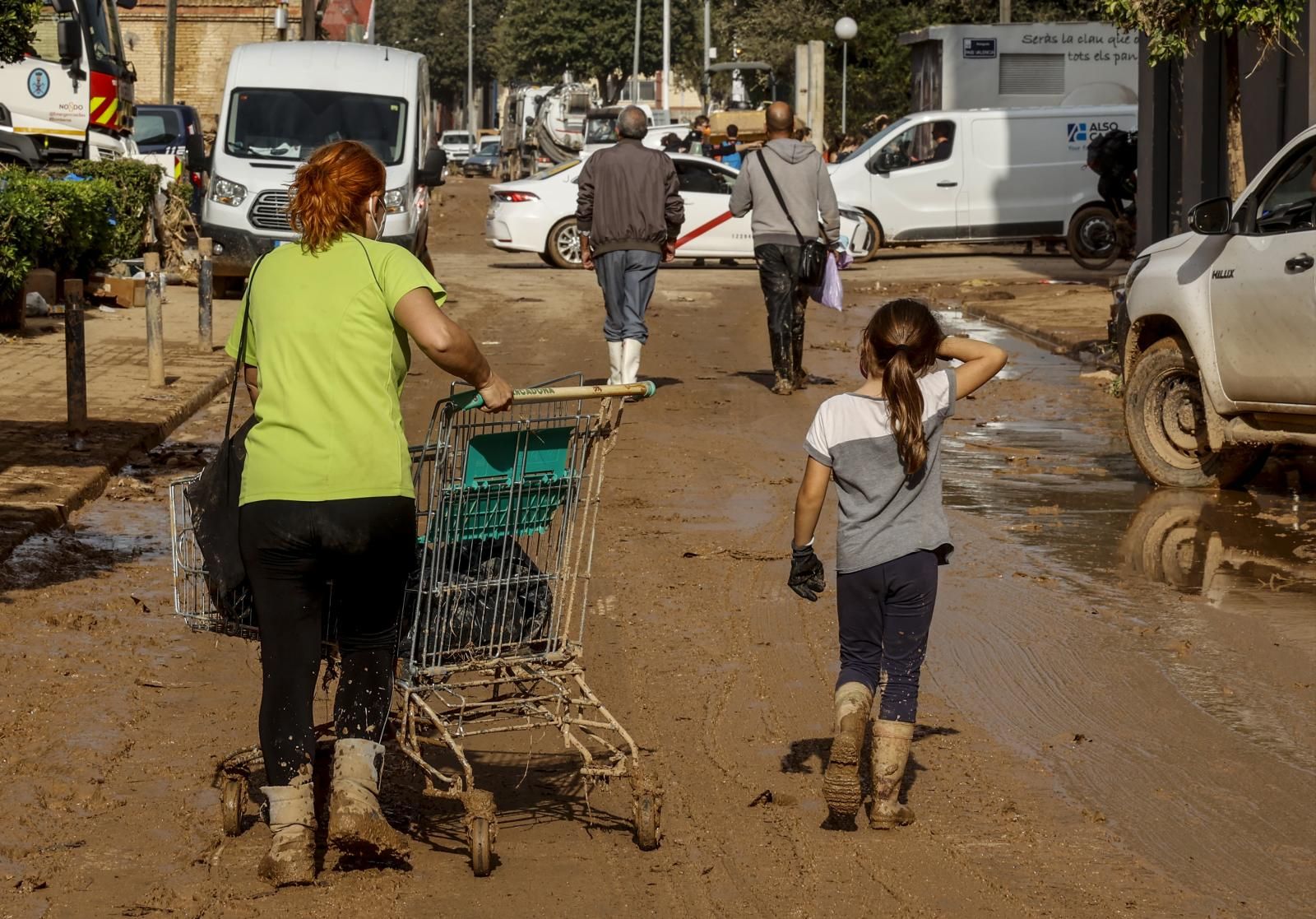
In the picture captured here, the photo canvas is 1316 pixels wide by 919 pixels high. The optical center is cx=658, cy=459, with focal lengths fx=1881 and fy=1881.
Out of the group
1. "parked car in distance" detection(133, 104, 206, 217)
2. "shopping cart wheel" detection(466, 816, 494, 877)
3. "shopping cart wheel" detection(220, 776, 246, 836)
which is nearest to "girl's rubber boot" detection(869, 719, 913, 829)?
"shopping cart wheel" detection(466, 816, 494, 877)

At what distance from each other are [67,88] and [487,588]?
2134 cm

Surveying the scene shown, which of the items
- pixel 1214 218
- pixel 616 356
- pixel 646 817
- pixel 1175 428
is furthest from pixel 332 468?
pixel 616 356

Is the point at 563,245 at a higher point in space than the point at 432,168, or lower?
lower

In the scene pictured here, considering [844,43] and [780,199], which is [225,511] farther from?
[844,43]

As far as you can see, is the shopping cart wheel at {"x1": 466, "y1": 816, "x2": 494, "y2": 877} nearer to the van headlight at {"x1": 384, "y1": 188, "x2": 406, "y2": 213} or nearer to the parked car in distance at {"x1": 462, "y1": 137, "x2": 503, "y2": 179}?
the van headlight at {"x1": 384, "y1": 188, "x2": 406, "y2": 213}

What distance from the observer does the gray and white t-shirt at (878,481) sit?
17.2ft

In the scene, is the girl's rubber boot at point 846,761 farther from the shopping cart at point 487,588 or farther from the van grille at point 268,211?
the van grille at point 268,211

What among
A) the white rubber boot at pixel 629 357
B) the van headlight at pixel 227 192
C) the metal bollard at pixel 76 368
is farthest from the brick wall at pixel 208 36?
the metal bollard at pixel 76 368

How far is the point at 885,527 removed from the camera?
5.24m

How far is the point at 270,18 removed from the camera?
5834cm

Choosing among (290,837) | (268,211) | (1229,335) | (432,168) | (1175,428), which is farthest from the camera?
(432,168)

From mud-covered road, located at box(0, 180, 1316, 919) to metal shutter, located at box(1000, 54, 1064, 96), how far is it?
2634cm

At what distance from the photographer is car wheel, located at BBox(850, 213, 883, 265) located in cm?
2883

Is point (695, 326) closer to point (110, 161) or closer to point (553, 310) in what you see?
point (553, 310)
